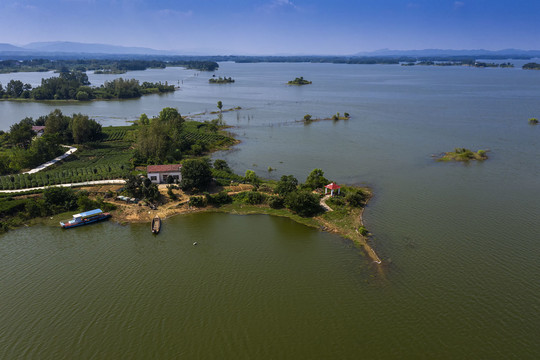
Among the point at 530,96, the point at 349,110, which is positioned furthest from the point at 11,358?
the point at 530,96

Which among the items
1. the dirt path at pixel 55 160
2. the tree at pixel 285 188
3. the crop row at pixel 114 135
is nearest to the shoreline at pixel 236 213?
the tree at pixel 285 188

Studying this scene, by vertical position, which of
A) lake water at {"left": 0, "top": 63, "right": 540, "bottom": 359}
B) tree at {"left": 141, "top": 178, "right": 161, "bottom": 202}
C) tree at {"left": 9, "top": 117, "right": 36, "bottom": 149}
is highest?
tree at {"left": 9, "top": 117, "right": 36, "bottom": 149}

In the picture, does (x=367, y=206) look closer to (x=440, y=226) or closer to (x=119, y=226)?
(x=440, y=226)

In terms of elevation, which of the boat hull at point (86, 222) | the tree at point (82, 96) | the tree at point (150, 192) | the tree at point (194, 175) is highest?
the tree at point (82, 96)

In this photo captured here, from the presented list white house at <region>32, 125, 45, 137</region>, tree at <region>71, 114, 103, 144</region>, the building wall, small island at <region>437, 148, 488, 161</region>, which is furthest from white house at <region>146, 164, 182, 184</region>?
small island at <region>437, 148, 488, 161</region>

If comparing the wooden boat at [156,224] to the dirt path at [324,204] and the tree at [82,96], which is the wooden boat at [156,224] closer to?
the dirt path at [324,204]

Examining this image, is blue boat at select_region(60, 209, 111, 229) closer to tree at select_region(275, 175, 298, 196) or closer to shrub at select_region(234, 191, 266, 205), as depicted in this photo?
shrub at select_region(234, 191, 266, 205)
